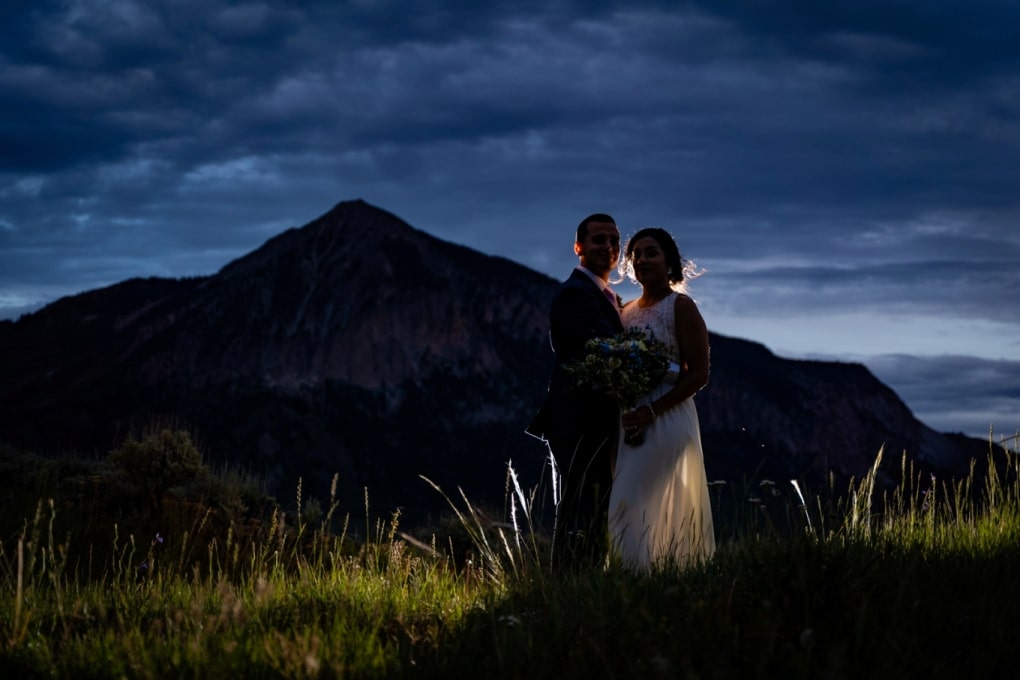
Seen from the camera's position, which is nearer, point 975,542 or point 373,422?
point 975,542

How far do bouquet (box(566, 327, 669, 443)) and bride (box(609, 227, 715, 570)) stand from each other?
6.2 inches

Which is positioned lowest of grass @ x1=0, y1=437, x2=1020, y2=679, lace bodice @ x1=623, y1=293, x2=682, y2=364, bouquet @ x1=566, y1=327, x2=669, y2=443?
grass @ x1=0, y1=437, x2=1020, y2=679

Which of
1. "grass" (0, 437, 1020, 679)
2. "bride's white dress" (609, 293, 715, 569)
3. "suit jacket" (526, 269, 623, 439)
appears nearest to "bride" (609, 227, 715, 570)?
"bride's white dress" (609, 293, 715, 569)

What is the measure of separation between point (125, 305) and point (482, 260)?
23680 millimetres

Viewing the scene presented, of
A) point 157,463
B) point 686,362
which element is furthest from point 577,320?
point 157,463

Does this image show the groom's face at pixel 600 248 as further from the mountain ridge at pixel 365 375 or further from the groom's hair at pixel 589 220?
the mountain ridge at pixel 365 375

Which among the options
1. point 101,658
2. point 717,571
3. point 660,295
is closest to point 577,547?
point 717,571

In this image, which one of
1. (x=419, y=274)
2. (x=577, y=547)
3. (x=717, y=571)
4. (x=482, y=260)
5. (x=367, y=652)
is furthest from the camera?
(x=482, y=260)

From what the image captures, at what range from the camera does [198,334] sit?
55125mm

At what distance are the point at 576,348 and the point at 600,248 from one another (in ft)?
2.43

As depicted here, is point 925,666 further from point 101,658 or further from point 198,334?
point 198,334

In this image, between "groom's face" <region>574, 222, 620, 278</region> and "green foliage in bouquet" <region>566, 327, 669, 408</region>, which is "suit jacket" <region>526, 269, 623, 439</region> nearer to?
"groom's face" <region>574, 222, 620, 278</region>

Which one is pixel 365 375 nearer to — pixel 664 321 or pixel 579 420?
pixel 579 420

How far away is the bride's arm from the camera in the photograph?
249 inches
